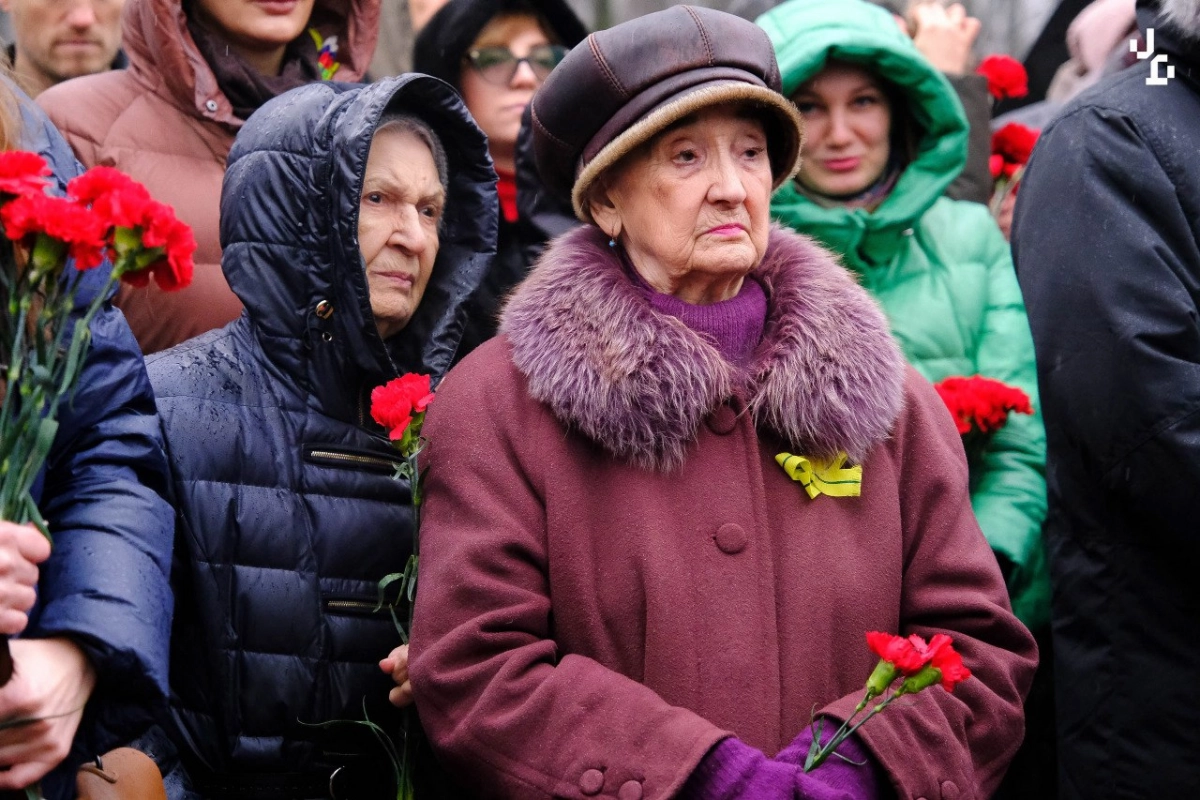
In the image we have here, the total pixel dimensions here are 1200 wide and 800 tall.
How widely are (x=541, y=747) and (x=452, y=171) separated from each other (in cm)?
144

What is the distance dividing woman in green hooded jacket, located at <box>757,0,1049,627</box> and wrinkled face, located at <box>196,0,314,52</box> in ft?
3.99

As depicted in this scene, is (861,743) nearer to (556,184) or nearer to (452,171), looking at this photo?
(556,184)

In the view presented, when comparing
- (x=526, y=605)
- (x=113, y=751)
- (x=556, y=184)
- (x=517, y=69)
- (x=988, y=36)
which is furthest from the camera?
(x=988, y=36)

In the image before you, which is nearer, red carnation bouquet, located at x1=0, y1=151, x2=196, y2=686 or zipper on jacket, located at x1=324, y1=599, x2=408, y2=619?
red carnation bouquet, located at x1=0, y1=151, x2=196, y2=686

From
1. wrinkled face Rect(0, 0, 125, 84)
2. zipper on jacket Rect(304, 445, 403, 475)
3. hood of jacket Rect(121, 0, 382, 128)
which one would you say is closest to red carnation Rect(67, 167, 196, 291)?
zipper on jacket Rect(304, 445, 403, 475)

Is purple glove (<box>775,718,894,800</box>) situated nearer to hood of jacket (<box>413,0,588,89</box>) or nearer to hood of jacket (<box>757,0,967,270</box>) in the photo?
hood of jacket (<box>757,0,967,270</box>)

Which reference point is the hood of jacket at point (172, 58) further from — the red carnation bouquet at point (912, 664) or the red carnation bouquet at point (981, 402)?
the red carnation bouquet at point (912, 664)

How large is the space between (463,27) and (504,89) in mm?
209

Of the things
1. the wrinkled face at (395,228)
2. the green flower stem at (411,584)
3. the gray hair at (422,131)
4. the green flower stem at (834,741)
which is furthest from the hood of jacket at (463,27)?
the green flower stem at (834,741)

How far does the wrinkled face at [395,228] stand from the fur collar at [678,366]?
1.29 feet

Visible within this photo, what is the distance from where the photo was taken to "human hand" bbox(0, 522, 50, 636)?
2162mm

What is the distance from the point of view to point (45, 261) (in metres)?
2.18

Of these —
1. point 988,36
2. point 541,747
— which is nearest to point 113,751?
point 541,747

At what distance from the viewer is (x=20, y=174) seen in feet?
7.23
